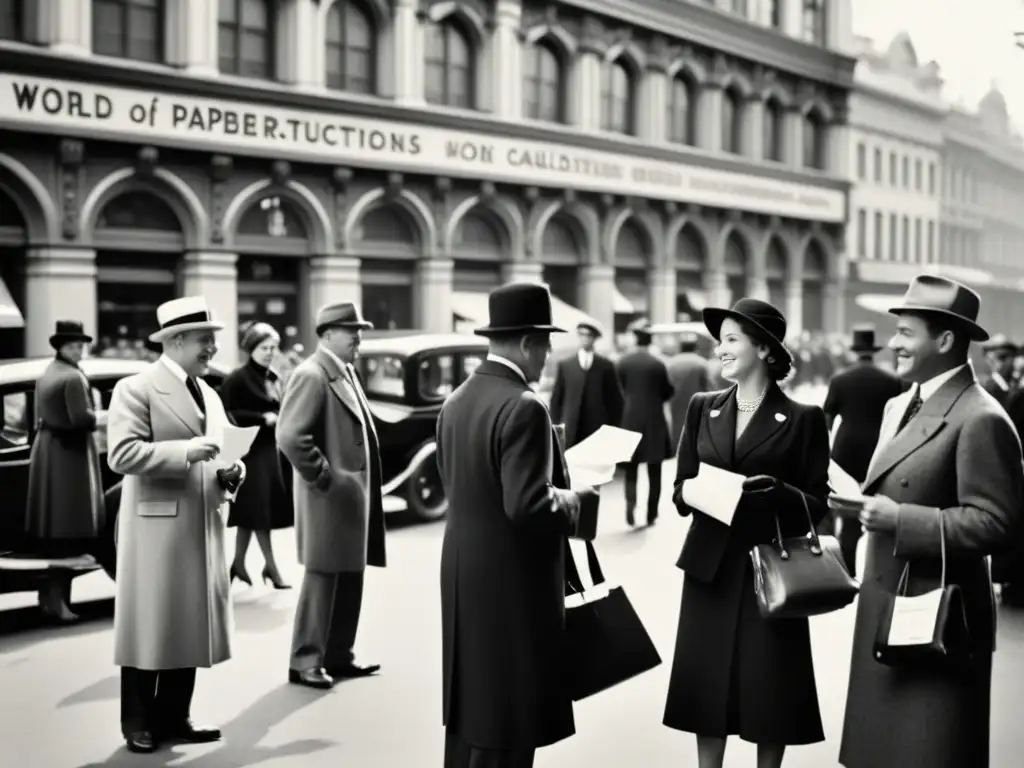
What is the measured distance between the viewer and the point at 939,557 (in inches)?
167

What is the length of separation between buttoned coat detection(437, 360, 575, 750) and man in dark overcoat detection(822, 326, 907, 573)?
5.69 metres

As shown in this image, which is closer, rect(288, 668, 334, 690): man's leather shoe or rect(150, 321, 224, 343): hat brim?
rect(150, 321, 224, 343): hat brim

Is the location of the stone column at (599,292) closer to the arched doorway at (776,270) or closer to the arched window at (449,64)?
the arched window at (449,64)

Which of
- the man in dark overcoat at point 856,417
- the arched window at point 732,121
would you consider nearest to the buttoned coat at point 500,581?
the man in dark overcoat at point 856,417

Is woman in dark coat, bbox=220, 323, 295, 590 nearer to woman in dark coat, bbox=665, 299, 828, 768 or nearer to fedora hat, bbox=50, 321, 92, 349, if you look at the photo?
fedora hat, bbox=50, 321, 92, 349

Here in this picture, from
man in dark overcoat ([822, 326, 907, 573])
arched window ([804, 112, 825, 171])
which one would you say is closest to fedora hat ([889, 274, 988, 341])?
man in dark overcoat ([822, 326, 907, 573])

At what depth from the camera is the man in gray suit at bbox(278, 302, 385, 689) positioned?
22.1ft

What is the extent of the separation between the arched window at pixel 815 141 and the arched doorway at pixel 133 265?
76.7 feet

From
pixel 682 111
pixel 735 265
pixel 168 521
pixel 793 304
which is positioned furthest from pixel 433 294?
pixel 168 521

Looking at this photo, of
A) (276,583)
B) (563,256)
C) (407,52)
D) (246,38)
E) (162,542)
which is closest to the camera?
(162,542)

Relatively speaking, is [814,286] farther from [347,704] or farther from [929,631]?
[929,631]

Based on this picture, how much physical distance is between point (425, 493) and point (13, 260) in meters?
10.2

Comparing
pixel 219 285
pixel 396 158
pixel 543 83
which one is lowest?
pixel 219 285

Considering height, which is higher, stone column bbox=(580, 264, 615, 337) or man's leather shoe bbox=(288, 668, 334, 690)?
stone column bbox=(580, 264, 615, 337)
